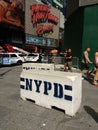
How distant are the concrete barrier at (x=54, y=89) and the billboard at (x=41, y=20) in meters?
39.0

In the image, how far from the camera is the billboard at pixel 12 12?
36156 millimetres

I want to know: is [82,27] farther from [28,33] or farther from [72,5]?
[28,33]

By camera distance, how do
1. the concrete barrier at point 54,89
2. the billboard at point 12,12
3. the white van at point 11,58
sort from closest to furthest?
the concrete barrier at point 54,89 < the white van at point 11,58 < the billboard at point 12,12

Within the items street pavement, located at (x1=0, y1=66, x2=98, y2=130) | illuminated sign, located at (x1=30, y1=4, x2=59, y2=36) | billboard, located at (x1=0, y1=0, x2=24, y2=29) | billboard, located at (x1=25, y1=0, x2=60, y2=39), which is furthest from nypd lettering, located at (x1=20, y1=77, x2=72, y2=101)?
illuminated sign, located at (x1=30, y1=4, x2=59, y2=36)

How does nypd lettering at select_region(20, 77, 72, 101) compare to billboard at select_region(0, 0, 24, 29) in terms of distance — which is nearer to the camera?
nypd lettering at select_region(20, 77, 72, 101)

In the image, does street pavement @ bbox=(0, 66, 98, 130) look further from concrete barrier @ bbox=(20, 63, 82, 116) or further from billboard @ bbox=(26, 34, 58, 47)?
billboard @ bbox=(26, 34, 58, 47)

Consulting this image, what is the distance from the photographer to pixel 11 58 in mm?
25812

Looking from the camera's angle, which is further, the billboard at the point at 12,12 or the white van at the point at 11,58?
the billboard at the point at 12,12

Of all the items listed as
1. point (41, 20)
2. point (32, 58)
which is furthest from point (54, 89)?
A: point (41, 20)

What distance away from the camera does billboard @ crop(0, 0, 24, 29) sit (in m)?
36.2

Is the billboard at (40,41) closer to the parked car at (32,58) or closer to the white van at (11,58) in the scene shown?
the parked car at (32,58)

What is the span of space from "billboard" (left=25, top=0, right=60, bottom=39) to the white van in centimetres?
1881

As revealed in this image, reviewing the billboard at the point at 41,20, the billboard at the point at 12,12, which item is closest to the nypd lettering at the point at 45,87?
the billboard at the point at 12,12

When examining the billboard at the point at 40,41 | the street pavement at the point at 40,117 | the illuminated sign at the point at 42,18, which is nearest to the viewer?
the street pavement at the point at 40,117
